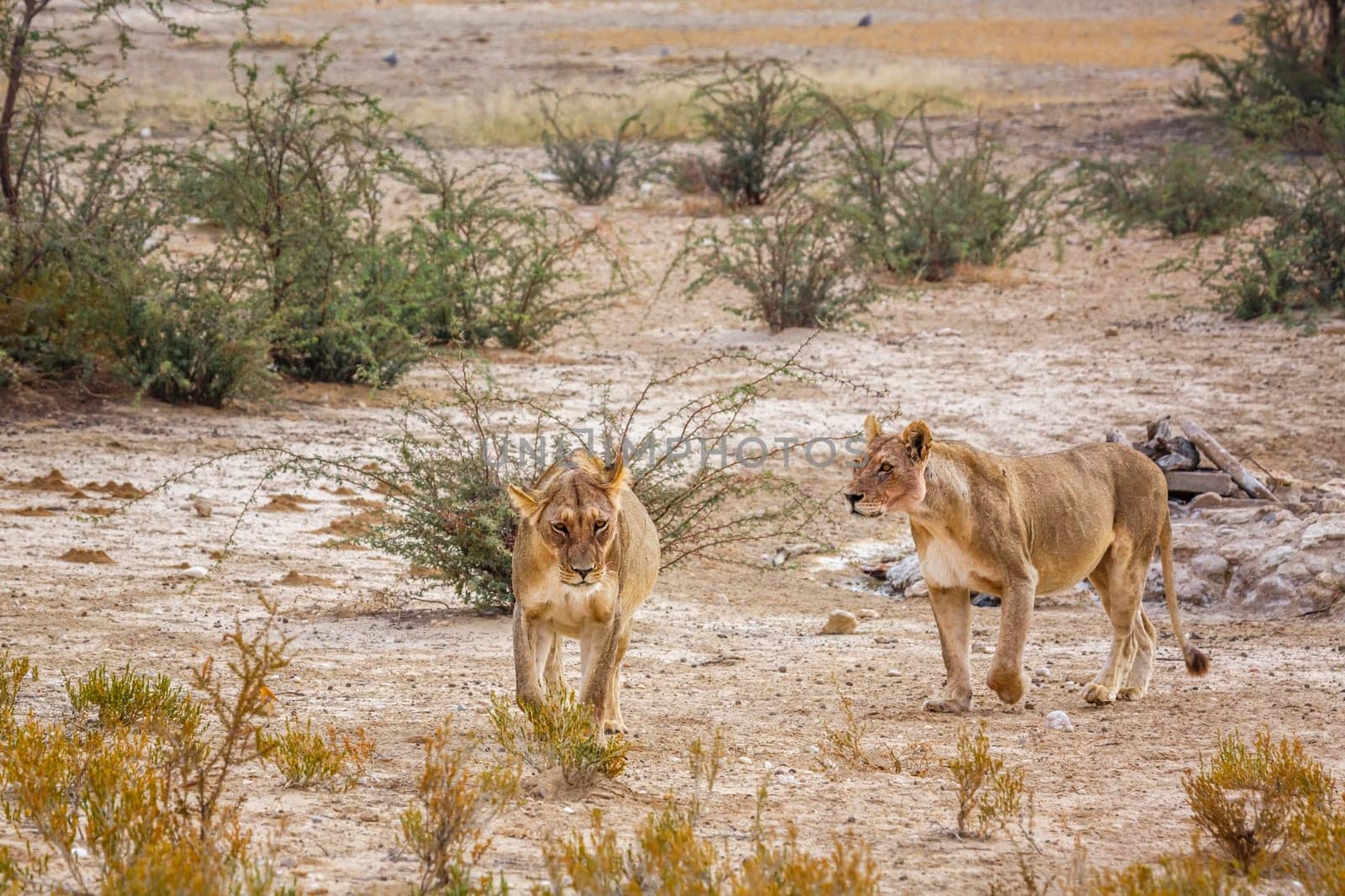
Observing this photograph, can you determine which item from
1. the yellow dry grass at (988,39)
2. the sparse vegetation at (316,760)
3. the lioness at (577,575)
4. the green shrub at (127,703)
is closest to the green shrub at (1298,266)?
the lioness at (577,575)

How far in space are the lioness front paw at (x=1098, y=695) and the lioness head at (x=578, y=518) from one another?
2648 millimetres

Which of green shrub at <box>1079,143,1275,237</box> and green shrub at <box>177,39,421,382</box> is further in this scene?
green shrub at <box>1079,143,1275,237</box>

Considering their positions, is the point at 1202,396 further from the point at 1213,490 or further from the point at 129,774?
the point at 129,774

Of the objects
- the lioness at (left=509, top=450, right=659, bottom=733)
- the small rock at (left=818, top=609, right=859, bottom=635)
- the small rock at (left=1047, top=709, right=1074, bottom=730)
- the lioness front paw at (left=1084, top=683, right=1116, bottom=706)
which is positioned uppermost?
the lioness at (left=509, top=450, right=659, bottom=733)

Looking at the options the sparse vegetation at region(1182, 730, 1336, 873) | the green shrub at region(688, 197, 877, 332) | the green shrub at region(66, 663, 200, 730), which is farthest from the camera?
the green shrub at region(688, 197, 877, 332)

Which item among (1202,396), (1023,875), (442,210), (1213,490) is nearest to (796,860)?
(1023,875)

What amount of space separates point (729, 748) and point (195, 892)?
110 inches

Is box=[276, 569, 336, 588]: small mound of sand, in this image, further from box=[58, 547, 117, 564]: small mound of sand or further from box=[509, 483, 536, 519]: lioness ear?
box=[509, 483, 536, 519]: lioness ear

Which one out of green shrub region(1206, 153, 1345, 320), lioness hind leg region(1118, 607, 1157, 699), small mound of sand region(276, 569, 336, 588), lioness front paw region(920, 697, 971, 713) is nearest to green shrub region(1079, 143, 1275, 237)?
green shrub region(1206, 153, 1345, 320)

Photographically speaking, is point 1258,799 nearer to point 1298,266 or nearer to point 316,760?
point 316,760

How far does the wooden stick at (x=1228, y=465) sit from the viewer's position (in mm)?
11297

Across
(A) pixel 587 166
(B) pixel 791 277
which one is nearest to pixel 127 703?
(B) pixel 791 277

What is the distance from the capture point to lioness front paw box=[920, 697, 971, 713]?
7543 millimetres

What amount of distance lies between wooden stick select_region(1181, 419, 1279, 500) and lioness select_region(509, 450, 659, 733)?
589 cm
